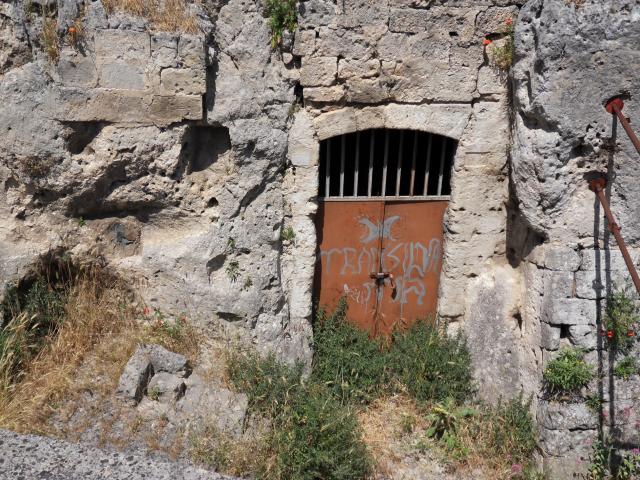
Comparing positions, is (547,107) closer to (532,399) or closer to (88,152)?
(532,399)

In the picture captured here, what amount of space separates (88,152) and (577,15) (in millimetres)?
3838

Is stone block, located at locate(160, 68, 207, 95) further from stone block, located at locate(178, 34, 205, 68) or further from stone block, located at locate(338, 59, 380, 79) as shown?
stone block, located at locate(338, 59, 380, 79)

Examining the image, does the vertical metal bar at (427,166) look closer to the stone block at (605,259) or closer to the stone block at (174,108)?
the stone block at (605,259)

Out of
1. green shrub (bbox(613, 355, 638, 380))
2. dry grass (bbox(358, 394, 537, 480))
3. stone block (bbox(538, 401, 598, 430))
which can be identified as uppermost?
green shrub (bbox(613, 355, 638, 380))

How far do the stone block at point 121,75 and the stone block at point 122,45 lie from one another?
48mm

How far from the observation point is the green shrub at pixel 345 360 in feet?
15.9

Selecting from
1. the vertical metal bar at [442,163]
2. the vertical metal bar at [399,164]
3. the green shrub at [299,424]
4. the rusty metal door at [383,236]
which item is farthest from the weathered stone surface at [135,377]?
the vertical metal bar at [442,163]

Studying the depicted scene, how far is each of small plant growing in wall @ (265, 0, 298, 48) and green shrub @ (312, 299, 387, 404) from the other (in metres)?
2.44

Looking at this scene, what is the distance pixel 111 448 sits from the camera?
3865 millimetres

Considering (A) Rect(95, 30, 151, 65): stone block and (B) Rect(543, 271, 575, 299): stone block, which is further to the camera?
(B) Rect(543, 271, 575, 299): stone block

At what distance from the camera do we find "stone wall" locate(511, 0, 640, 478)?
12.8ft

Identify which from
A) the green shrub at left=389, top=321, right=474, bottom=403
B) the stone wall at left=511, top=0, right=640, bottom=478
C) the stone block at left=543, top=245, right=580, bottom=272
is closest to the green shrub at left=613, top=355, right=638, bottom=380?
the stone wall at left=511, top=0, right=640, bottom=478

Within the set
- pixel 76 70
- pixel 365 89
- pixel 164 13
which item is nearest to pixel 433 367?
pixel 365 89

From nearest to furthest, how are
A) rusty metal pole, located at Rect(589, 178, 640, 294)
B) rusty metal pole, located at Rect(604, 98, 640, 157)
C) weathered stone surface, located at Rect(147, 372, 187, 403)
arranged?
1. rusty metal pole, located at Rect(604, 98, 640, 157)
2. rusty metal pole, located at Rect(589, 178, 640, 294)
3. weathered stone surface, located at Rect(147, 372, 187, 403)
